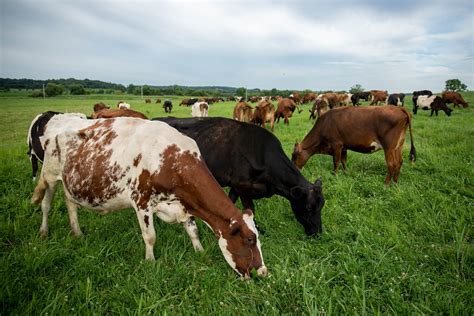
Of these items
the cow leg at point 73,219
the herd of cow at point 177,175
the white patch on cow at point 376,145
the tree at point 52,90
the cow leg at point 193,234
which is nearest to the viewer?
the herd of cow at point 177,175

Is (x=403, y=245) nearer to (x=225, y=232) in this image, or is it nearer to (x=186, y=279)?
(x=225, y=232)

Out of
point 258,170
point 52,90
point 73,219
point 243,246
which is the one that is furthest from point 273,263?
point 52,90

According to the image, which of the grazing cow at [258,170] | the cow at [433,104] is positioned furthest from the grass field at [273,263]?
the cow at [433,104]

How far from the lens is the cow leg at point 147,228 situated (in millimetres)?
3127

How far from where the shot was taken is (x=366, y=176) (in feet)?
21.3

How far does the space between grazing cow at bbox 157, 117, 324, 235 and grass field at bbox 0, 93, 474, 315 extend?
422mm

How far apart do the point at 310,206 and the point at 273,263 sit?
103 cm

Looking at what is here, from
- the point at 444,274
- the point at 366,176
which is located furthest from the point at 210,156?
the point at 366,176

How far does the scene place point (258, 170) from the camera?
4137 millimetres

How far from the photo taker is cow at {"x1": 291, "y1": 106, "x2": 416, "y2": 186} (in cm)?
607

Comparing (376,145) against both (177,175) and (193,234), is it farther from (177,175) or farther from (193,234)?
(177,175)

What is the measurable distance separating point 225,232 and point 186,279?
0.65m

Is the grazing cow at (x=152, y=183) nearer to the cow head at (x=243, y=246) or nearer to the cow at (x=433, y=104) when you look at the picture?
the cow head at (x=243, y=246)

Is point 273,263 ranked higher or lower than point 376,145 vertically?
lower
